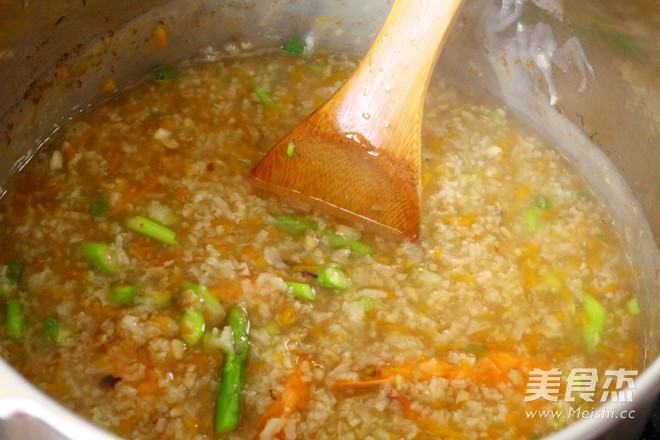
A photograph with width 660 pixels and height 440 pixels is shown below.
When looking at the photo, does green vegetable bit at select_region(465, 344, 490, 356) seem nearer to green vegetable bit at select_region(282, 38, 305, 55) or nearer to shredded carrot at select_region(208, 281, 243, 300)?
shredded carrot at select_region(208, 281, 243, 300)

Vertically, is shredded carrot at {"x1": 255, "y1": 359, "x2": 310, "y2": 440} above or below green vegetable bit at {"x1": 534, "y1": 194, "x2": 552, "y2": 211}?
below

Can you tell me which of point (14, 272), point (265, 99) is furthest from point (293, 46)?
point (14, 272)

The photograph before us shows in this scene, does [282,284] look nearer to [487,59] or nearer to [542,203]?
[542,203]

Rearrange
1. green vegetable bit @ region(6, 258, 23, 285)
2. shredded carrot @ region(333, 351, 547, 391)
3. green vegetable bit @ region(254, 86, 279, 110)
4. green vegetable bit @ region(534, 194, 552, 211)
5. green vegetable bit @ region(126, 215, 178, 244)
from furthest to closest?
green vegetable bit @ region(254, 86, 279, 110) < green vegetable bit @ region(534, 194, 552, 211) < green vegetable bit @ region(126, 215, 178, 244) < green vegetable bit @ region(6, 258, 23, 285) < shredded carrot @ region(333, 351, 547, 391)

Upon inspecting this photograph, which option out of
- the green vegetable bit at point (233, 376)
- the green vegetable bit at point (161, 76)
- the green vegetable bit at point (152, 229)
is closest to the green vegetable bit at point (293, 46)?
the green vegetable bit at point (161, 76)

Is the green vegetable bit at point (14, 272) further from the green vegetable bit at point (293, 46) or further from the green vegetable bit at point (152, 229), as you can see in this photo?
the green vegetable bit at point (293, 46)

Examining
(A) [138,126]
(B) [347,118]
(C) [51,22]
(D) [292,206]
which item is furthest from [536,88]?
(C) [51,22]

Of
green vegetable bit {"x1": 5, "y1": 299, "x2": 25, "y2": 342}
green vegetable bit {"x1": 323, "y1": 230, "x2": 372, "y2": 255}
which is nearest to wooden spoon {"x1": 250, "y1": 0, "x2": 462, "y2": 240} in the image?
green vegetable bit {"x1": 323, "y1": 230, "x2": 372, "y2": 255}
